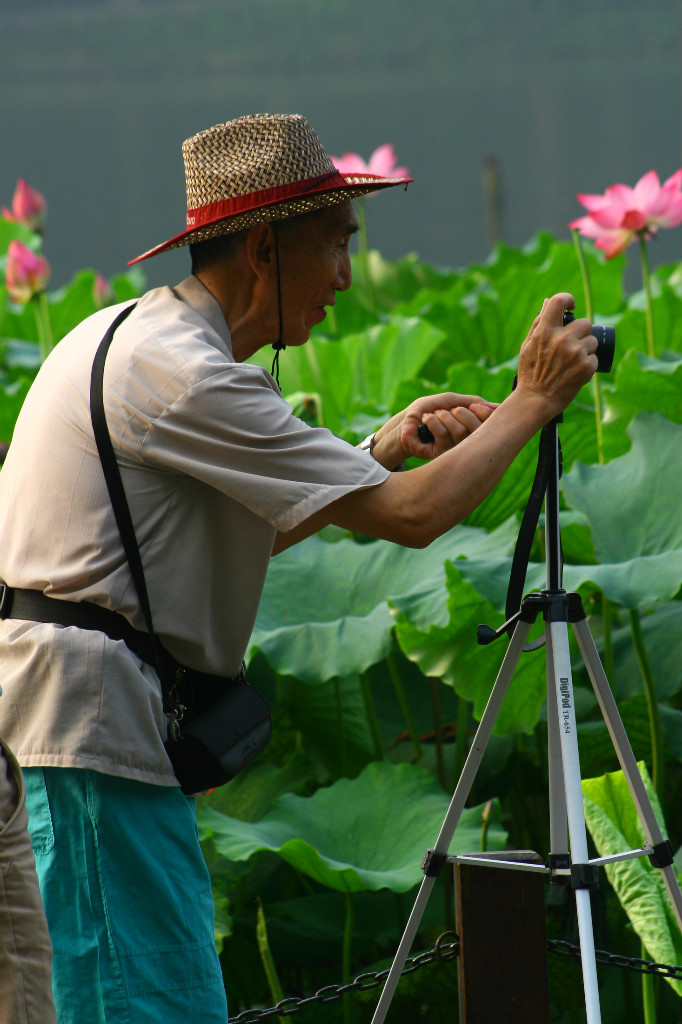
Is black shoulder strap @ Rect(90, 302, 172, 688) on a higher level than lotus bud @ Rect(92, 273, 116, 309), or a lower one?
lower

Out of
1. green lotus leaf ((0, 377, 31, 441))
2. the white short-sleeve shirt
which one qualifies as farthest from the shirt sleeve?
green lotus leaf ((0, 377, 31, 441))

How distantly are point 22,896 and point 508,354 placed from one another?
9.53 ft

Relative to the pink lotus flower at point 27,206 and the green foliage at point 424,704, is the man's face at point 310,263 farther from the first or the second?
the pink lotus flower at point 27,206

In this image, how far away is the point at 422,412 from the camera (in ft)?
4.89

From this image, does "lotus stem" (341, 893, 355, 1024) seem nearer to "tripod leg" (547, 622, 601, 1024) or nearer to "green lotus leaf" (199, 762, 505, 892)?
"green lotus leaf" (199, 762, 505, 892)

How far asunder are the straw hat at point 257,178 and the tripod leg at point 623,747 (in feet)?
1.92

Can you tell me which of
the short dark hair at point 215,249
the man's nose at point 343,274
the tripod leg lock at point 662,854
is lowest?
the tripod leg lock at point 662,854

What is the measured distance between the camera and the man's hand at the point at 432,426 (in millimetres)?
1438

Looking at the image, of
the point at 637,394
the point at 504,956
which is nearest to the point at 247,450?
the point at 504,956

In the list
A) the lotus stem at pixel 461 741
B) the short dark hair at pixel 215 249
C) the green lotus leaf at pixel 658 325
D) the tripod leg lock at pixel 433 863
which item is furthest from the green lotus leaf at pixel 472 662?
the green lotus leaf at pixel 658 325

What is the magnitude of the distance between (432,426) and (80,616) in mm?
491

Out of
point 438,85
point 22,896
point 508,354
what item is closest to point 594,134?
point 438,85

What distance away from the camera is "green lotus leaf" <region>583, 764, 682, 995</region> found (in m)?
1.60

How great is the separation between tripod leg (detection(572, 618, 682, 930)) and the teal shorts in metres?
0.53
